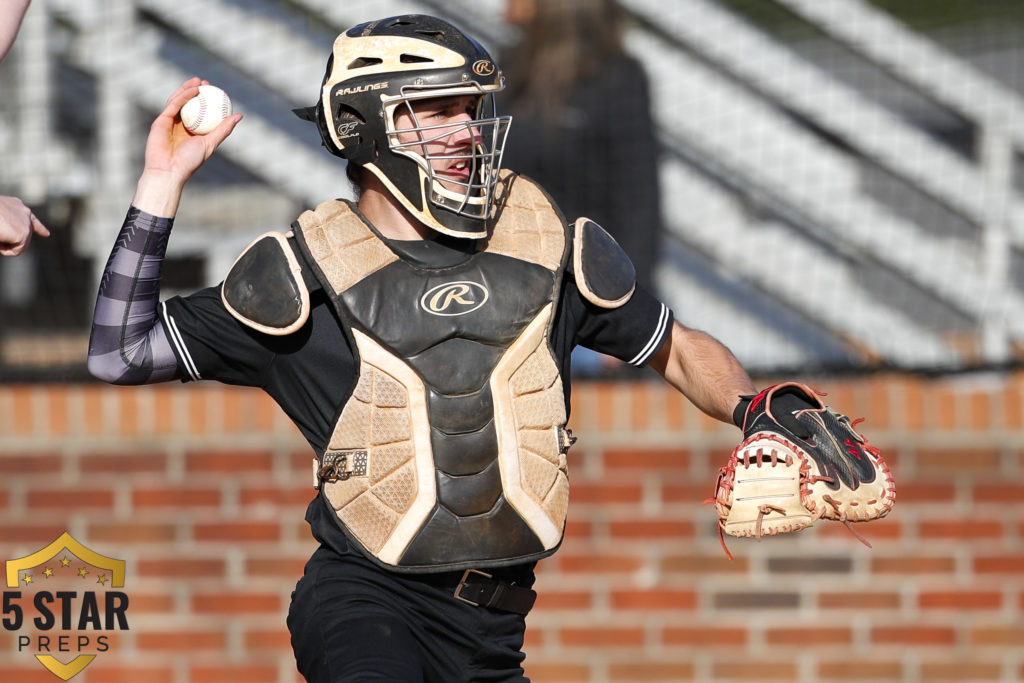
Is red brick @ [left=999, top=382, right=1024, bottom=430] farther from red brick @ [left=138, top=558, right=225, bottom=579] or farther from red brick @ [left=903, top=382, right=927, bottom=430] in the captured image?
red brick @ [left=138, top=558, right=225, bottom=579]

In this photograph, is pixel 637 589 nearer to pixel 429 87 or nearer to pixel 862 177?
pixel 862 177

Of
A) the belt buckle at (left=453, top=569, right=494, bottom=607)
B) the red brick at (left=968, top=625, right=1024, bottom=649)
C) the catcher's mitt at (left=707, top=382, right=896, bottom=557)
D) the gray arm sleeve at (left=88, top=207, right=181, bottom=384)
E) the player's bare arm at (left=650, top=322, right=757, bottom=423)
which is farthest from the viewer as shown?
the red brick at (left=968, top=625, right=1024, bottom=649)

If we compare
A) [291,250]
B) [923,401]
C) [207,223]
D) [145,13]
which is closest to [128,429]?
[207,223]

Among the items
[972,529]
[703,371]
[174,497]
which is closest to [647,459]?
[972,529]

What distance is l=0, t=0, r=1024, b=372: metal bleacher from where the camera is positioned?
5.94 metres

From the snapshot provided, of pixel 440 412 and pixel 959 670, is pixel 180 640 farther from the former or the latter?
pixel 959 670

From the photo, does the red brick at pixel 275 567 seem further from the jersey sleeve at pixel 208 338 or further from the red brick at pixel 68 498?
the jersey sleeve at pixel 208 338

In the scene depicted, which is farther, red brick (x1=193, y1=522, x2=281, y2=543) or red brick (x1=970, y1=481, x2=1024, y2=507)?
red brick (x1=193, y1=522, x2=281, y2=543)

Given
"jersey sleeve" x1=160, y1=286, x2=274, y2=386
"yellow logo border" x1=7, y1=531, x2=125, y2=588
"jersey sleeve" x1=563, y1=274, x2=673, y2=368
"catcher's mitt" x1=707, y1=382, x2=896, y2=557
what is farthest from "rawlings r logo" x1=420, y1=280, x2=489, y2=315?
"yellow logo border" x1=7, y1=531, x2=125, y2=588

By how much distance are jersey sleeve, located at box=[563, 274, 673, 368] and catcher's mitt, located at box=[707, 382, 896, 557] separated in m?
0.52

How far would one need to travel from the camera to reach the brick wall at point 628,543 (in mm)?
5762

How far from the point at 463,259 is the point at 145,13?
3.56 m

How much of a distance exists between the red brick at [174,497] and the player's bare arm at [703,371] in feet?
8.60

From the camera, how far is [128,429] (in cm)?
592
